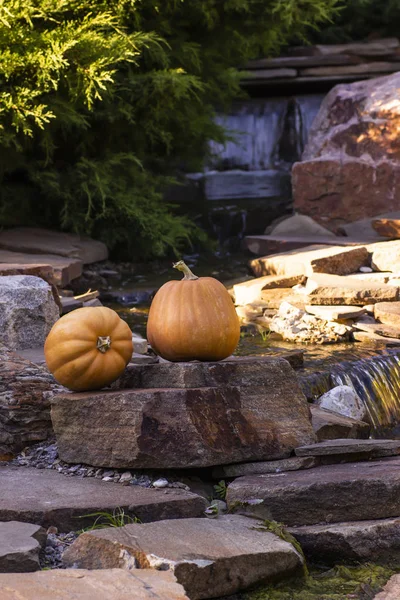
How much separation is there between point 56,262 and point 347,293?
110 inches

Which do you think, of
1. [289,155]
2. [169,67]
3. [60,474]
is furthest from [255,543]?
[289,155]

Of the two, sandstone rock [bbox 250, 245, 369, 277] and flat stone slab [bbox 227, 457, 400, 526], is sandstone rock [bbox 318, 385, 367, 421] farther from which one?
sandstone rock [bbox 250, 245, 369, 277]

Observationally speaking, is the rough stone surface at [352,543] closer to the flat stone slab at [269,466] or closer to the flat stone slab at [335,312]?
the flat stone slab at [269,466]

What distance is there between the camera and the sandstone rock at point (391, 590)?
3048 millimetres

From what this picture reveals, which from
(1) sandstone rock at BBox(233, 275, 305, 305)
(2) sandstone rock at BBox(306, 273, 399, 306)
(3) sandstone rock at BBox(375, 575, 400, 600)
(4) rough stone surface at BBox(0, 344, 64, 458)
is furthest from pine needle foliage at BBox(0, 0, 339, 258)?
(3) sandstone rock at BBox(375, 575, 400, 600)

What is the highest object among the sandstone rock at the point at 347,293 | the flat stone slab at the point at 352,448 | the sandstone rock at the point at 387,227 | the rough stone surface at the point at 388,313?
the sandstone rock at the point at 387,227

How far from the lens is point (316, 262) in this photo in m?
8.53

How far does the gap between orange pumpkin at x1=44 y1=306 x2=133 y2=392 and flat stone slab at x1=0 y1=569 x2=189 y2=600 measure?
1.25 m

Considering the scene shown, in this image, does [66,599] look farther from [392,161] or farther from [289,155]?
[289,155]

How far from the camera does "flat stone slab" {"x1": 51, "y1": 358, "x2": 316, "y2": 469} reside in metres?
3.70

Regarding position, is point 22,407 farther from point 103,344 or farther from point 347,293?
point 347,293

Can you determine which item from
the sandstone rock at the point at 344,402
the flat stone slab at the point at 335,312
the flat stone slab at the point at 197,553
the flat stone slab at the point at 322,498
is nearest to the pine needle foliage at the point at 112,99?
the flat stone slab at the point at 335,312

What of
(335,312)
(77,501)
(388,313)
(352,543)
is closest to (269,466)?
(352,543)

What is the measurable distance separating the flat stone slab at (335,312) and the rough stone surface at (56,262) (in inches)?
90.8
